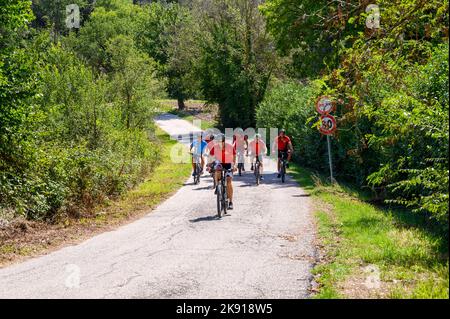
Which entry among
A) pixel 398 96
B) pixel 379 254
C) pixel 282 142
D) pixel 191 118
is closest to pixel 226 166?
pixel 398 96

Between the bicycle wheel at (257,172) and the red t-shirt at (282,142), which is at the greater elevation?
the red t-shirt at (282,142)

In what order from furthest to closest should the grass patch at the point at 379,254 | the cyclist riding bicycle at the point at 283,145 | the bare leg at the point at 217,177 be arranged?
the cyclist riding bicycle at the point at 283,145 < the bare leg at the point at 217,177 < the grass patch at the point at 379,254

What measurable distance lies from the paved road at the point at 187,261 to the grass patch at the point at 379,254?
383 millimetres

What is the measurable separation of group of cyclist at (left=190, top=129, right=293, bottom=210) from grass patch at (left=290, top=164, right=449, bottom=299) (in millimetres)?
2623

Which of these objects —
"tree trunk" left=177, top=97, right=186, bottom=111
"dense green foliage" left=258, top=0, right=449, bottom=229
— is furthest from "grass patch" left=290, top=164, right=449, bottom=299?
"tree trunk" left=177, top=97, right=186, bottom=111

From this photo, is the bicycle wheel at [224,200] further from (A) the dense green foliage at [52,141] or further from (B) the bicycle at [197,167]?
(B) the bicycle at [197,167]

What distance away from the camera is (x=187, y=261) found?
8.94m

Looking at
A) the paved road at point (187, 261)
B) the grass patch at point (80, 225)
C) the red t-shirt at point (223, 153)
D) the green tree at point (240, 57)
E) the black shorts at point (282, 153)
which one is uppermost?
the green tree at point (240, 57)

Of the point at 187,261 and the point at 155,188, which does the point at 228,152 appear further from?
the point at 155,188

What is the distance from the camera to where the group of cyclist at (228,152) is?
14.1 m

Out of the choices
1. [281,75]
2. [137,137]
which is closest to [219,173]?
[137,137]

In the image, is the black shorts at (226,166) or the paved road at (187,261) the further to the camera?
the black shorts at (226,166)

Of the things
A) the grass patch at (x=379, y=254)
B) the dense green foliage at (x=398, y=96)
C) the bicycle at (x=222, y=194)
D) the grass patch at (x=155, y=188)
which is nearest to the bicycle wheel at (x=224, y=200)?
the bicycle at (x=222, y=194)
